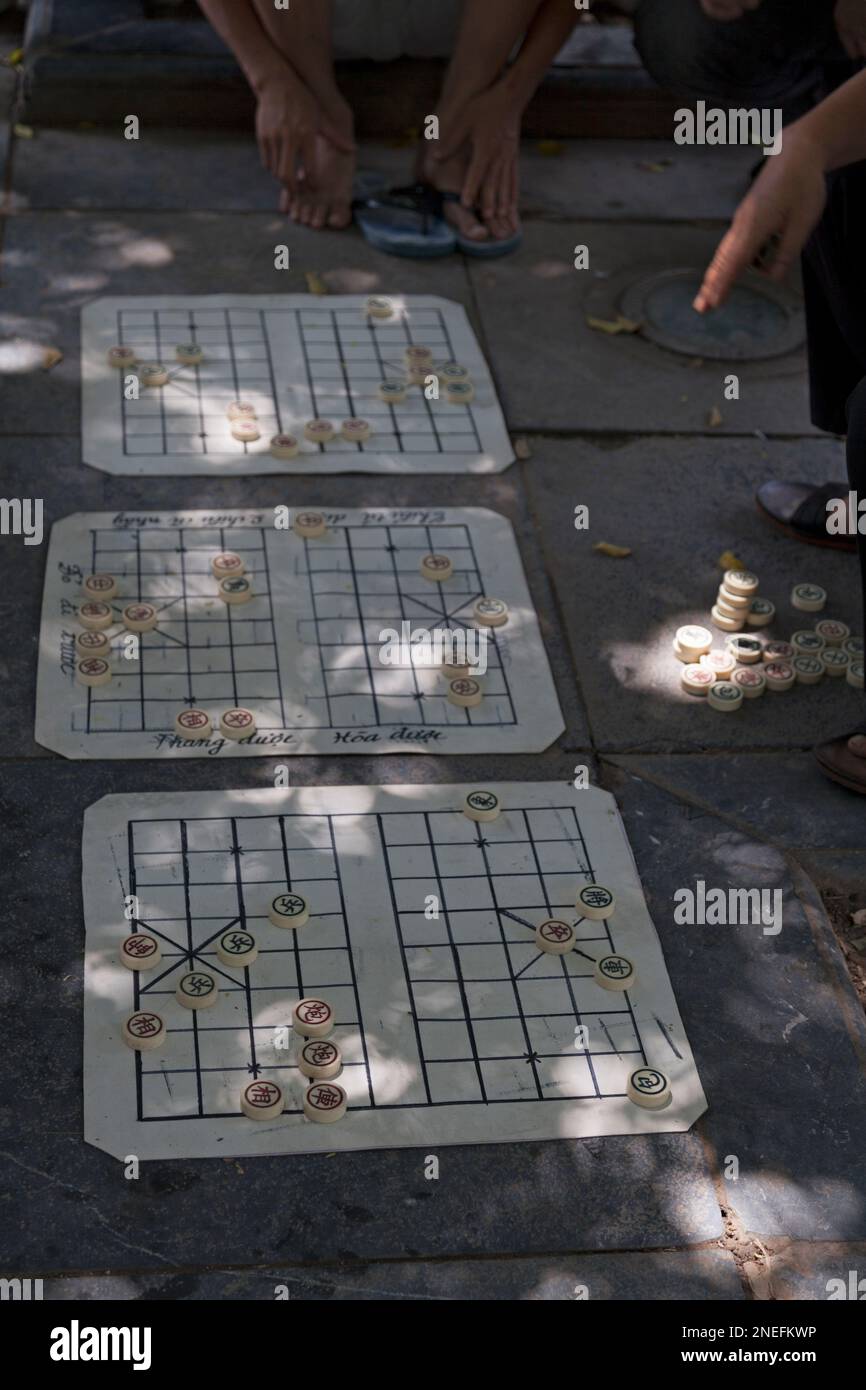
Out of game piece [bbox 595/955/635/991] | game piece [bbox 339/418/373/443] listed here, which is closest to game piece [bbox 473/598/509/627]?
game piece [bbox 339/418/373/443]

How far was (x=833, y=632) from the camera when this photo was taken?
147 inches

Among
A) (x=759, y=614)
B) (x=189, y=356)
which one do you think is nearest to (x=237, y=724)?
(x=759, y=614)

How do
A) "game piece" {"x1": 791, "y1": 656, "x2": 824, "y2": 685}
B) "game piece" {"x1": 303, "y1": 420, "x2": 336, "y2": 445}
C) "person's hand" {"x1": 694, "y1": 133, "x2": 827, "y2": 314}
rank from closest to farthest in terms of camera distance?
"person's hand" {"x1": 694, "y1": 133, "x2": 827, "y2": 314}
"game piece" {"x1": 791, "y1": 656, "x2": 824, "y2": 685}
"game piece" {"x1": 303, "y1": 420, "x2": 336, "y2": 445}

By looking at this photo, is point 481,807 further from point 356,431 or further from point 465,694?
point 356,431

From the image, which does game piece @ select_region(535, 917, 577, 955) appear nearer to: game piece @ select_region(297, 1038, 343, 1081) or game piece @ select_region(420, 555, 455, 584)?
game piece @ select_region(297, 1038, 343, 1081)

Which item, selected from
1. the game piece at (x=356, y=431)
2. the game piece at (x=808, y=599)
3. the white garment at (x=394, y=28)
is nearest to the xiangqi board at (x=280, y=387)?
the game piece at (x=356, y=431)

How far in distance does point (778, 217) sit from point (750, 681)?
1046 millimetres

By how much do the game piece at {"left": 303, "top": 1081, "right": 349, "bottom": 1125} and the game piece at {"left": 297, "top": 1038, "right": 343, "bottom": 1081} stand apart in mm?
21

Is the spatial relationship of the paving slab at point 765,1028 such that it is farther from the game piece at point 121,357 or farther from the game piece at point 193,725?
the game piece at point 121,357

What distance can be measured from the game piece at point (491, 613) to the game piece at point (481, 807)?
0.60 metres

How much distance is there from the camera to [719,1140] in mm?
2674

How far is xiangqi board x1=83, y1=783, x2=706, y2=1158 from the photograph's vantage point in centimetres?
265

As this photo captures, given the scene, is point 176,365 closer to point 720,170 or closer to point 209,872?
point 209,872

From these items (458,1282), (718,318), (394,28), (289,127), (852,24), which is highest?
(852,24)
